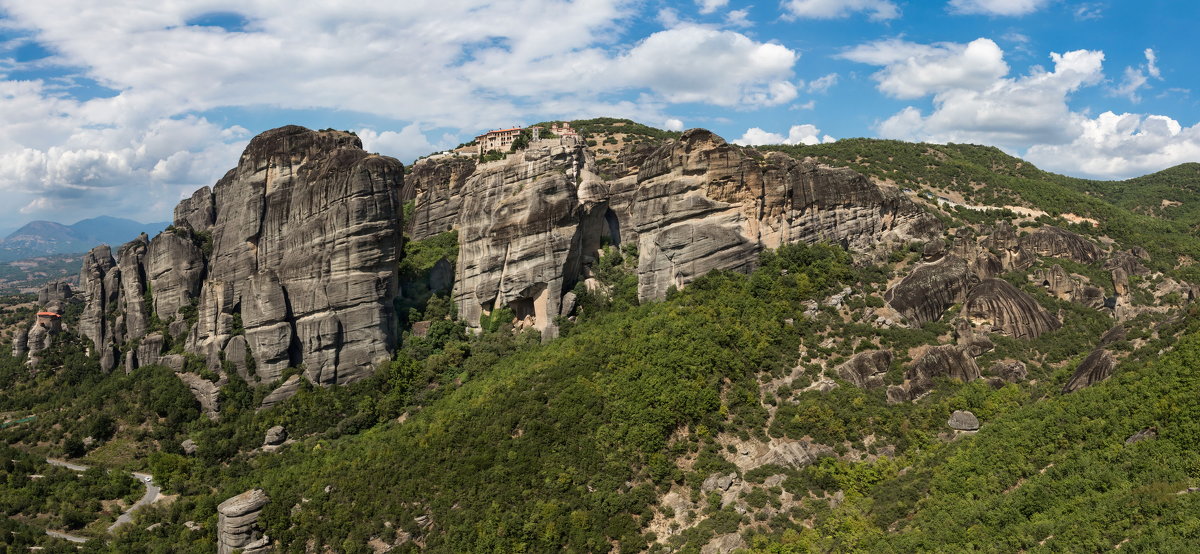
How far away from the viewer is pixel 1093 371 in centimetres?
3169

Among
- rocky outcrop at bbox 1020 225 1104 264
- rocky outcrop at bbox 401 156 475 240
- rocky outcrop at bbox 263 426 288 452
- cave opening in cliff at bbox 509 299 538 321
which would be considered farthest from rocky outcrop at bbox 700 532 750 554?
rocky outcrop at bbox 401 156 475 240

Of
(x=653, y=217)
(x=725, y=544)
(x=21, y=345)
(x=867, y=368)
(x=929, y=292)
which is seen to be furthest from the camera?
(x=21, y=345)

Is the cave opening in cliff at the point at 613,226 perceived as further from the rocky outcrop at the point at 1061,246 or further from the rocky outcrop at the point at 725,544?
the rocky outcrop at the point at 1061,246

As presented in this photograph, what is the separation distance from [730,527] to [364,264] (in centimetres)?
3262

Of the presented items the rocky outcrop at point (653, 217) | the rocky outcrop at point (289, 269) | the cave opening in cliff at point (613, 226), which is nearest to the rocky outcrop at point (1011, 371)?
the rocky outcrop at point (653, 217)

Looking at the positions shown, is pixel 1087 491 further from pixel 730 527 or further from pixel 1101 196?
pixel 1101 196

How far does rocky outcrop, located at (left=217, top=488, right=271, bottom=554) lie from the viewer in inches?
1398

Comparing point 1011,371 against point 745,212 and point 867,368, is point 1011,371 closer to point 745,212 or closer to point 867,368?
point 867,368

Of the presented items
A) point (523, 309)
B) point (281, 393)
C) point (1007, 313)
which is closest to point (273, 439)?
point (281, 393)

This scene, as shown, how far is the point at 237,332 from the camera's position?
50.3 meters

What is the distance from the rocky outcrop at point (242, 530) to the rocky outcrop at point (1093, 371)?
42.7 meters

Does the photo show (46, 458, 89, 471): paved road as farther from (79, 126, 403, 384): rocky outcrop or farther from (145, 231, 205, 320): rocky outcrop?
(145, 231, 205, 320): rocky outcrop

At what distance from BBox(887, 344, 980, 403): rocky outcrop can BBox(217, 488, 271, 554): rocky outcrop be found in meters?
36.6

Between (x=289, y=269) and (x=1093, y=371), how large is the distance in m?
51.4
